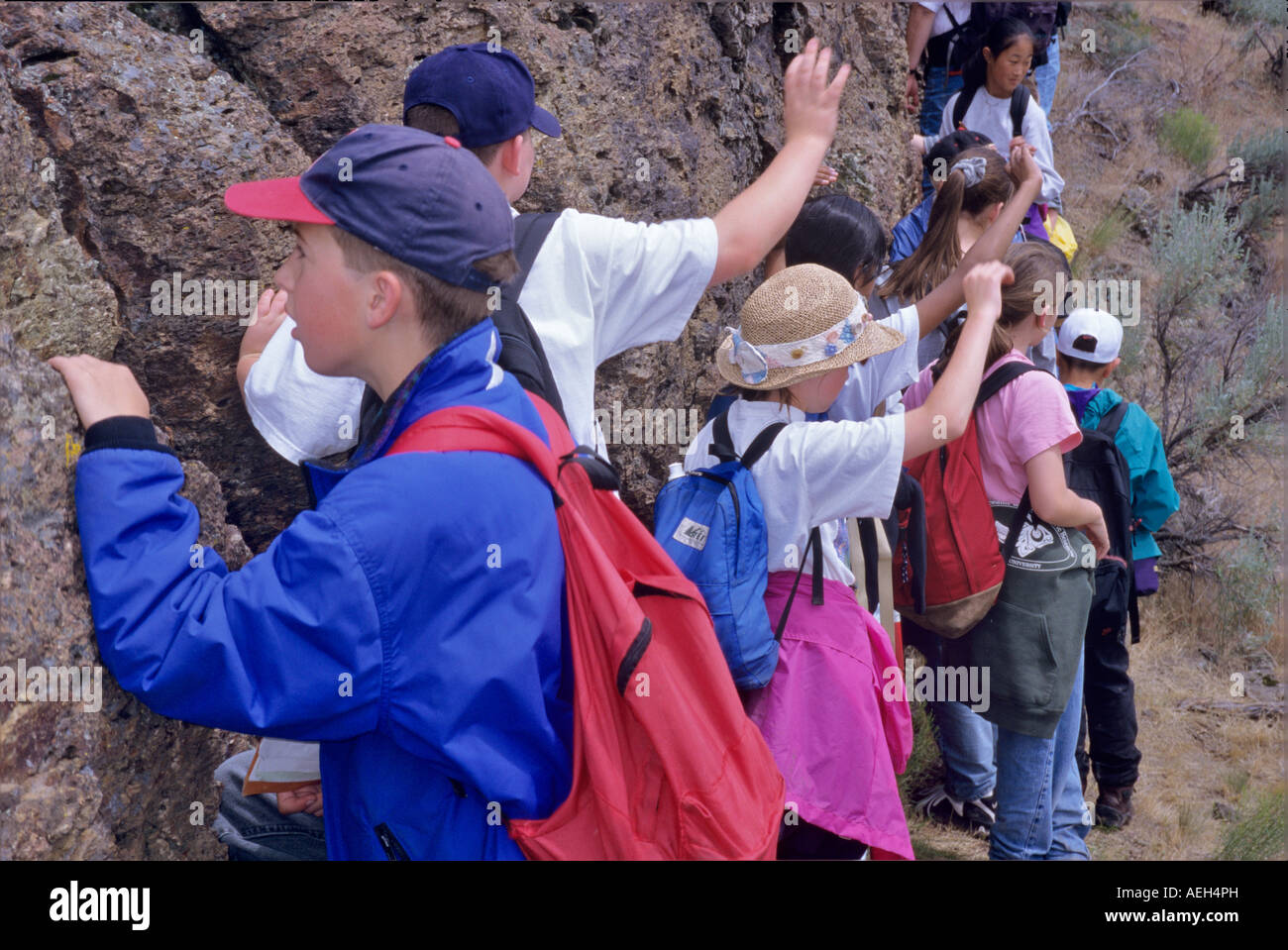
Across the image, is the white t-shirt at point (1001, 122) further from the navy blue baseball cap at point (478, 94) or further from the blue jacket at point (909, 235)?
the navy blue baseball cap at point (478, 94)

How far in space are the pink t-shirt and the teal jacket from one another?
1.07 metres

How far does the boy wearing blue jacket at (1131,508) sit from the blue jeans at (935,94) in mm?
2836

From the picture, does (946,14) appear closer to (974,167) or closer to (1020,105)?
(1020,105)

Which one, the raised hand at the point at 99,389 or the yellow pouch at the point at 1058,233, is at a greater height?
the raised hand at the point at 99,389

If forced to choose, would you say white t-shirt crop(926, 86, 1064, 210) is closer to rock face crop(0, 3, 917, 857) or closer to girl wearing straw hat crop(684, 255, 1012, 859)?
rock face crop(0, 3, 917, 857)

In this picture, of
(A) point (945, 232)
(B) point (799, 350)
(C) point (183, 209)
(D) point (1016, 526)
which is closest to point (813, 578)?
(B) point (799, 350)

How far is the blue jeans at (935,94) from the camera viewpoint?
678cm

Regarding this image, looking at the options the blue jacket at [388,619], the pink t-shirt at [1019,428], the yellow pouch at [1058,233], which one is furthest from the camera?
the yellow pouch at [1058,233]

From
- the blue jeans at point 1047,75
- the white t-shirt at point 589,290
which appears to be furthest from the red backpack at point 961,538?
the blue jeans at point 1047,75

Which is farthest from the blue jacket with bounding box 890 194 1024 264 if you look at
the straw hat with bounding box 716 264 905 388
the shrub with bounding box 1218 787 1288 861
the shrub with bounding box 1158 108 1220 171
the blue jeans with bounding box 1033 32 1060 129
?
the shrub with bounding box 1158 108 1220 171

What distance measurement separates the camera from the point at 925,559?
3170 mm

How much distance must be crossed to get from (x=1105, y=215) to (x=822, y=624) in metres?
7.67

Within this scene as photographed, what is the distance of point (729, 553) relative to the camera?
2.42 meters

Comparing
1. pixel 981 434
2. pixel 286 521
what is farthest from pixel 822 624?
pixel 286 521
